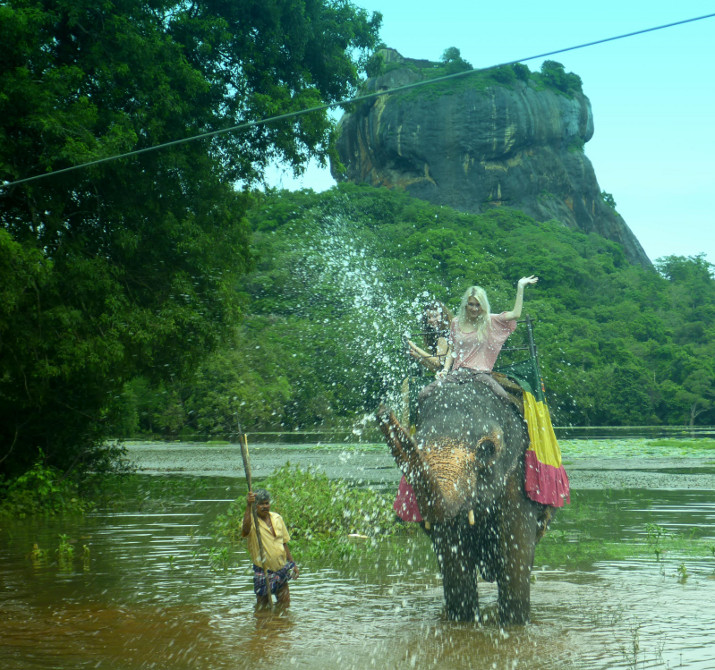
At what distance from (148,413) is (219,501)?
26698 millimetres

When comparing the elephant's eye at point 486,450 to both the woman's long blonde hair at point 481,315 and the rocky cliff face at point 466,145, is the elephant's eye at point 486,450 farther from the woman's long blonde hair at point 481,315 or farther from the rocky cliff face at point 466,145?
the rocky cliff face at point 466,145

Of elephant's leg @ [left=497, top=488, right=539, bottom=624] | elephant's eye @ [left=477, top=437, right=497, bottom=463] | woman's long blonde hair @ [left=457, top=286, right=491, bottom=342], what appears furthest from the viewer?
woman's long blonde hair @ [left=457, top=286, right=491, bottom=342]

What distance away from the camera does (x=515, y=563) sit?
23.0 ft

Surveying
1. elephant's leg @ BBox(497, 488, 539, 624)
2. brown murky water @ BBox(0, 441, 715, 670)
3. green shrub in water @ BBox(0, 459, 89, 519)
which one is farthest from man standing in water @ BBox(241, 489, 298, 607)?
green shrub in water @ BBox(0, 459, 89, 519)

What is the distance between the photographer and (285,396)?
1745 inches

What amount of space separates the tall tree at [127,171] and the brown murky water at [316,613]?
9.41 ft

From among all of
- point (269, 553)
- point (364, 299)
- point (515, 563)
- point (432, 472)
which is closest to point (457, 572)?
point (515, 563)

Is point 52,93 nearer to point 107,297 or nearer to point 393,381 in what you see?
point 107,297

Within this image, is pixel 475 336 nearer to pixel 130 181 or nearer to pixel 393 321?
pixel 130 181

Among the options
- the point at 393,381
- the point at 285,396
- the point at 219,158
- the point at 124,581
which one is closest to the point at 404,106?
the point at 285,396

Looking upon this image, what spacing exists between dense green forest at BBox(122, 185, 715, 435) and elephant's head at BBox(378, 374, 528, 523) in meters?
25.5

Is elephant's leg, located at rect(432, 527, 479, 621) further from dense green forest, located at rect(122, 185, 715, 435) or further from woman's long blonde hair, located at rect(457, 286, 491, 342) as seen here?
dense green forest, located at rect(122, 185, 715, 435)

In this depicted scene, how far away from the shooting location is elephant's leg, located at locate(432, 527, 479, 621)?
7102 millimetres

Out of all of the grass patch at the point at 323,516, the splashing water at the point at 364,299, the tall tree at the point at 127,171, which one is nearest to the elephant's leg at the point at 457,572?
the grass patch at the point at 323,516
